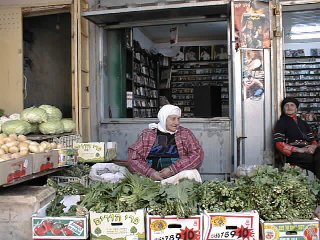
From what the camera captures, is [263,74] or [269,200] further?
[263,74]

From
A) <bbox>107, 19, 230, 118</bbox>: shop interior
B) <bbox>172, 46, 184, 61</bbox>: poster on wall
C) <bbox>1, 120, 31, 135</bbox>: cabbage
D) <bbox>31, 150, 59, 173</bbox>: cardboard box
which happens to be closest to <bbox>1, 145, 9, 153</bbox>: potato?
<bbox>31, 150, 59, 173</bbox>: cardboard box

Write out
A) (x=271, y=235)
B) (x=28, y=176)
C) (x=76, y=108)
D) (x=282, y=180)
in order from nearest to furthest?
(x=271, y=235), (x=282, y=180), (x=28, y=176), (x=76, y=108)

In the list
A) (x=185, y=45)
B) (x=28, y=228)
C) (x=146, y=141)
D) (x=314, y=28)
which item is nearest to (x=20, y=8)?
(x=146, y=141)

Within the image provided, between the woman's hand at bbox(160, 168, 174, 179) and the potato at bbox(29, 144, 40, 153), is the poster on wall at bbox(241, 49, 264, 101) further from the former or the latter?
the potato at bbox(29, 144, 40, 153)

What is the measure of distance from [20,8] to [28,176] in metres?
3.64

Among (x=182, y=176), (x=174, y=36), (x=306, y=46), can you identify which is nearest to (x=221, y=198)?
(x=182, y=176)

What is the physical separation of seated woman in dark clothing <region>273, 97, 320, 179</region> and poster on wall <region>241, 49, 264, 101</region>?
37 centimetres

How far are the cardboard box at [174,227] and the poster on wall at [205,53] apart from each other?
299 inches

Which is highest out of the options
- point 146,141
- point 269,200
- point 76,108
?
point 76,108

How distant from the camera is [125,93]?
6.49m

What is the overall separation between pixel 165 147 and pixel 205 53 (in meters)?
6.04

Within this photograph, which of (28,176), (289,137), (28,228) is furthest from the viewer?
(289,137)

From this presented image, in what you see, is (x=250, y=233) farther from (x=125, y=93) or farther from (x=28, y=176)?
(x=125, y=93)

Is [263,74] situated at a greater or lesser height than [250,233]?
greater
